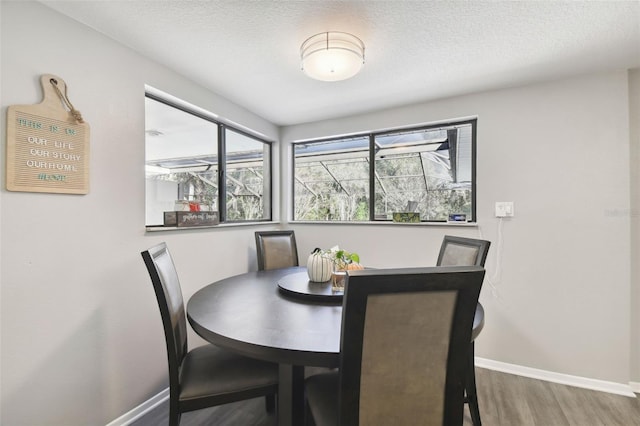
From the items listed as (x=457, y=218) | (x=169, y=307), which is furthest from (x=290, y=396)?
(x=457, y=218)

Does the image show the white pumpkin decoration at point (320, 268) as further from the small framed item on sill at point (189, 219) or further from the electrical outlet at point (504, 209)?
the electrical outlet at point (504, 209)

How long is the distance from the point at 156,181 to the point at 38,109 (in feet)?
2.49

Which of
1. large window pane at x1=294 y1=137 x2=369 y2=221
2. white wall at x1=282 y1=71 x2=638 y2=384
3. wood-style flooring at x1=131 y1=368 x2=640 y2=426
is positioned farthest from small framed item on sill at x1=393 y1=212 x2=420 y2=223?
wood-style flooring at x1=131 y1=368 x2=640 y2=426

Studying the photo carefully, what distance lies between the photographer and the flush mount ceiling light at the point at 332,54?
61.4 inches

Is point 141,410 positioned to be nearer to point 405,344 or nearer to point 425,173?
point 405,344

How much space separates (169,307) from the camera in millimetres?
1229

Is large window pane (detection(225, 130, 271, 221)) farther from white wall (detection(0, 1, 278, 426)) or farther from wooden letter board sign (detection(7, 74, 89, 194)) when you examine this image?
wooden letter board sign (detection(7, 74, 89, 194))

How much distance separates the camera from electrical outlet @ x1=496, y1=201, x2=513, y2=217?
2320 millimetres

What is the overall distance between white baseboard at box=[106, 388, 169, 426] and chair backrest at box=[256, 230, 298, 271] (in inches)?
43.8

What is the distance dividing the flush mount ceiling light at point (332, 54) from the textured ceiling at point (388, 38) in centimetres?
4

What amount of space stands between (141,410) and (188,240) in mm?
1116

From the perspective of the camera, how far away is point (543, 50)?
179 cm

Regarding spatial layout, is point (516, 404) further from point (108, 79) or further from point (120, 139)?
point (108, 79)

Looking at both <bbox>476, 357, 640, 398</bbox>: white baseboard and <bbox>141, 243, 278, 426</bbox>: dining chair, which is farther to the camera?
<bbox>476, 357, 640, 398</bbox>: white baseboard
